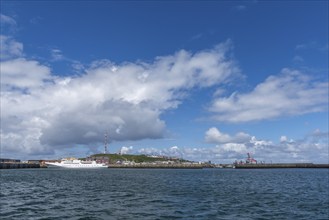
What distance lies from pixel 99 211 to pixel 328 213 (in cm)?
2813

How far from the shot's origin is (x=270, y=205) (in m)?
50.7

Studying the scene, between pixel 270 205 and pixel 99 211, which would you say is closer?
pixel 99 211

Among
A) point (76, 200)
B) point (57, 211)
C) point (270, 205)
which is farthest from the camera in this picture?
point (76, 200)

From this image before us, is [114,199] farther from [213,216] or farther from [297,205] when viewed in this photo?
[297,205]

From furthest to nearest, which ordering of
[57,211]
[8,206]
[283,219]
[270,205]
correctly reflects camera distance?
A: [270,205] < [8,206] < [57,211] < [283,219]

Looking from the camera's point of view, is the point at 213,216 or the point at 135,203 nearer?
the point at 213,216

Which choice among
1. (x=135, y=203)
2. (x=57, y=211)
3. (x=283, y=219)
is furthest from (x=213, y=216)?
(x=57, y=211)

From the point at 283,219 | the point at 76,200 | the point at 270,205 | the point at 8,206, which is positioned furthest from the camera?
the point at 76,200

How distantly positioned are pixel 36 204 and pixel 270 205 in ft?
106

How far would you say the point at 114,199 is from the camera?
55594mm

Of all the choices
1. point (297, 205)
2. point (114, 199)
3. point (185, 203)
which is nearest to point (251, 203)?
point (297, 205)

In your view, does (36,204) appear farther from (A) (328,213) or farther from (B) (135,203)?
(A) (328,213)

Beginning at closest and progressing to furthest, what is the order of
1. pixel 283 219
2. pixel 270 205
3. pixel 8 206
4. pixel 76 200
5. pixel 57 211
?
pixel 283 219, pixel 57 211, pixel 8 206, pixel 270 205, pixel 76 200

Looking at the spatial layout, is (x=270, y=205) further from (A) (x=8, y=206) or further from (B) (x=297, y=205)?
(A) (x=8, y=206)
